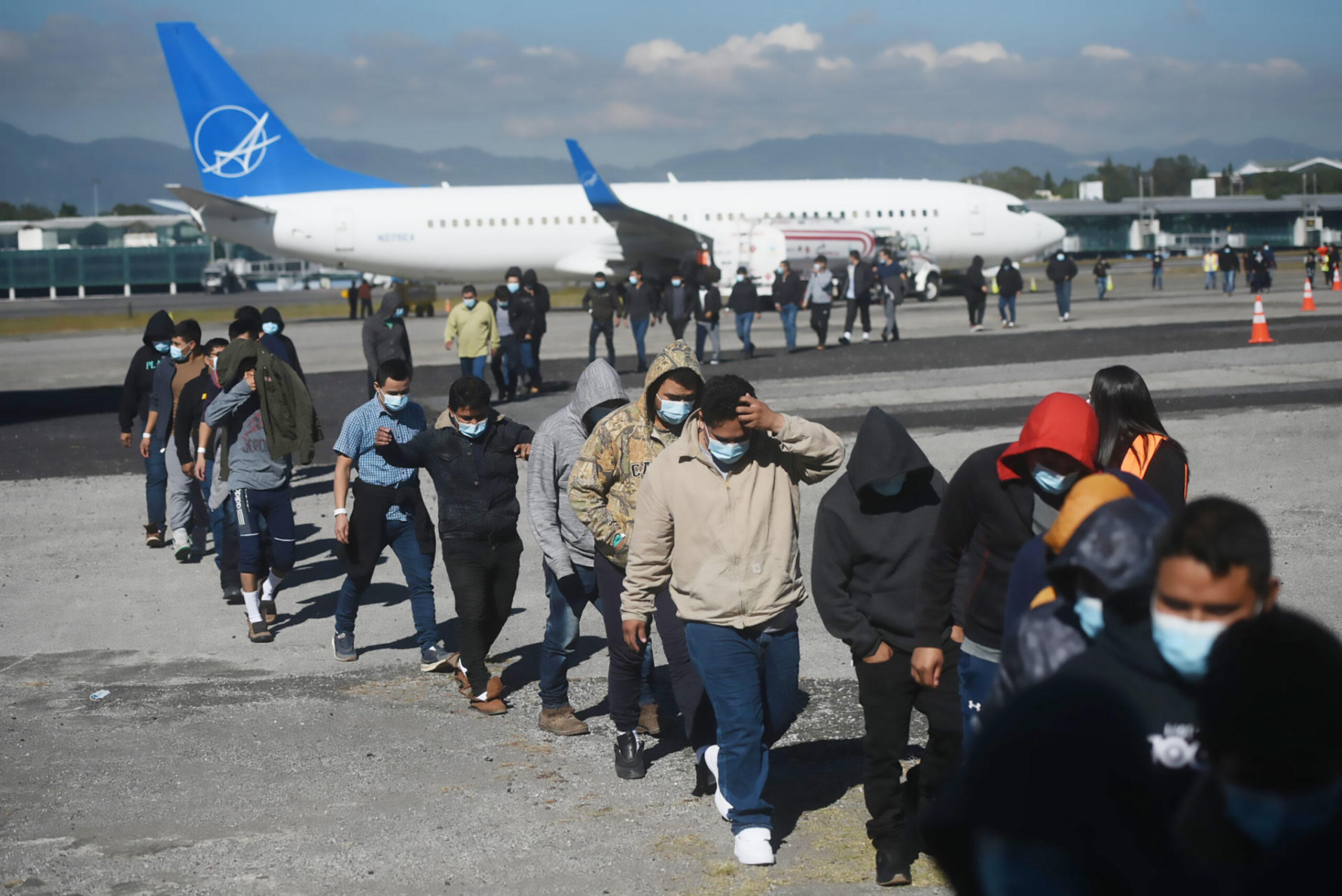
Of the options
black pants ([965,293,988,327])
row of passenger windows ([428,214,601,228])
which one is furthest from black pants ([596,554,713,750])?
row of passenger windows ([428,214,601,228])

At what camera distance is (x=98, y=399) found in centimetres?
2105

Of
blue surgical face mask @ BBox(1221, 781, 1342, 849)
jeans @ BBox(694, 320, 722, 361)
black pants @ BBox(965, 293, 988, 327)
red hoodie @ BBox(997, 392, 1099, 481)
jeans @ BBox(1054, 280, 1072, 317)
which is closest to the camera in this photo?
blue surgical face mask @ BBox(1221, 781, 1342, 849)

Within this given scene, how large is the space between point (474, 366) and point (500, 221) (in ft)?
73.5

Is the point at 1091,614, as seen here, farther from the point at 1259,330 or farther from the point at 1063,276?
the point at 1063,276

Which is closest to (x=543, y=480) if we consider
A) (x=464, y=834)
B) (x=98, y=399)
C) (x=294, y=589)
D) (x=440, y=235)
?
(x=464, y=834)

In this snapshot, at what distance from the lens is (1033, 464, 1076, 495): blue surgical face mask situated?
13.4 feet

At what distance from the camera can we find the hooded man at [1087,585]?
250cm

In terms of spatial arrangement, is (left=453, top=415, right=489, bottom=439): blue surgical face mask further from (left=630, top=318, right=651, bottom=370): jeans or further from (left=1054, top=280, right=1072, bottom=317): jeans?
(left=1054, top=280, right=1072, bottom=317): jeans

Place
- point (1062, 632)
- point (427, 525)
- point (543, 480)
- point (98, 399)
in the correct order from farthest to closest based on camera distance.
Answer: point (98, 399) < point (427, 525) < point (543, 480) < point (1062, 632)

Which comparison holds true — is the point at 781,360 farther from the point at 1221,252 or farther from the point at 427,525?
the point at 1221,252

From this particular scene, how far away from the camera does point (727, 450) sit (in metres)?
4.86

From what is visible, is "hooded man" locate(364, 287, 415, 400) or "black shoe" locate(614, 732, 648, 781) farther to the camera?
"hooded man" locate(364, 287, 415, 400)

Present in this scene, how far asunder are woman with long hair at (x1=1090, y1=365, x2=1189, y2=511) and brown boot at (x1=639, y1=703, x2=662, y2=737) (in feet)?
8.84

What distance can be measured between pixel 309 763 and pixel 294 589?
3778 mm
